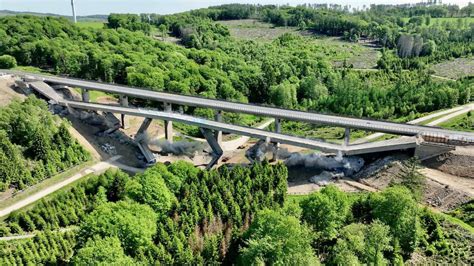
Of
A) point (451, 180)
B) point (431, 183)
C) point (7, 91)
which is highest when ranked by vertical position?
point (7, 91)

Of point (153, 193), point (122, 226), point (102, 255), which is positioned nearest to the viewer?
point (102, 255)

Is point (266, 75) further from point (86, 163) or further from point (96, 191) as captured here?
point (96, 191)

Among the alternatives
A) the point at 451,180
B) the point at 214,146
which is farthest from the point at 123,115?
the point at 451,180

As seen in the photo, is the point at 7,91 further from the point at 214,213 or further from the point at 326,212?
the point at 326,212

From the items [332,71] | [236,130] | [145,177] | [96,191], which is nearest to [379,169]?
[236,130]

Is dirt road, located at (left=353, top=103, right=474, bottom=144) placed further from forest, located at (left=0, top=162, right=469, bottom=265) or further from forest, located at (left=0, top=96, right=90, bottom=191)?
forest, located at (left=0, top=96, right=90, bottom=191)

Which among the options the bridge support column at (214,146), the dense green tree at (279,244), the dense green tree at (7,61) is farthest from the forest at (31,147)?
the dense green tree at (7,61)

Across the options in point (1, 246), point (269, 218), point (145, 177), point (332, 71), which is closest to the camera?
point (269, 218)

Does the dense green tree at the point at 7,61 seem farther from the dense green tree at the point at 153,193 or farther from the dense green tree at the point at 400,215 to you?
the dense green tree at the point at 400,215
